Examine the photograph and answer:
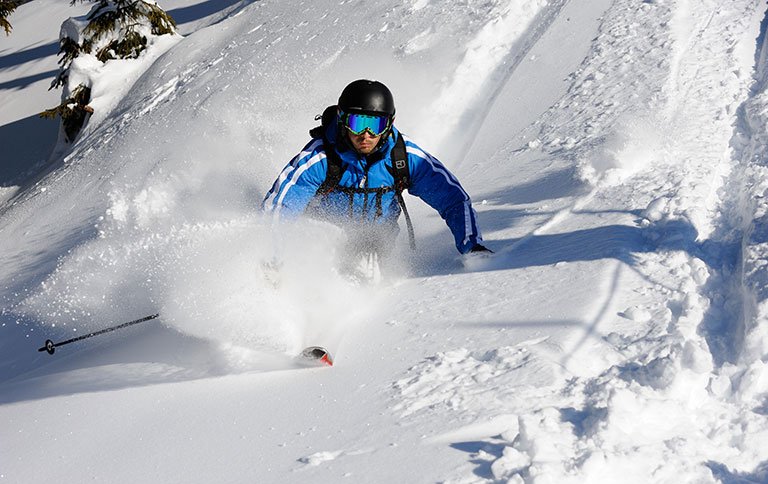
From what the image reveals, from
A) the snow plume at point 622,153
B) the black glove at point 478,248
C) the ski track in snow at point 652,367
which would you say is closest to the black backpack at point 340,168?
the black glove at point 478,248

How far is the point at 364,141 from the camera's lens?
16.7 ft

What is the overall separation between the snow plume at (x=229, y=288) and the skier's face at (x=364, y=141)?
71 cm

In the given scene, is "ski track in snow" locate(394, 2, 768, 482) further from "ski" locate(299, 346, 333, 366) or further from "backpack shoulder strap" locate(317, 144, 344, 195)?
"backpack shoulder strap" locate(317, 144, 344, 195)

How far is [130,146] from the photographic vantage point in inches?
465

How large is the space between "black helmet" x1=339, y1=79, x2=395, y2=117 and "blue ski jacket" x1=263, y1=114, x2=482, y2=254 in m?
0.28

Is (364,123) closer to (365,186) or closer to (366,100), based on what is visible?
(366,100)

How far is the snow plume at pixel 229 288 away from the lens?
4.65 m

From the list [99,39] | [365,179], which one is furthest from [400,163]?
[99,39]

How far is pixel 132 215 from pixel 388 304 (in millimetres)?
5065

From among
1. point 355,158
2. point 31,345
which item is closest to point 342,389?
point 355,158

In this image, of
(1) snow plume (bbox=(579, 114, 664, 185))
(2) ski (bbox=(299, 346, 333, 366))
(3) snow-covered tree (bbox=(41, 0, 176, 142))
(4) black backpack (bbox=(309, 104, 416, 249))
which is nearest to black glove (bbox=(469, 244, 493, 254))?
(4) black backpack (bbox=(309, 104, 416, 249))

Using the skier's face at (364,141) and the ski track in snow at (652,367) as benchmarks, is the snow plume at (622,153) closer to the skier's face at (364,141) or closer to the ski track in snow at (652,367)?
the ski track in snow at (652,367)

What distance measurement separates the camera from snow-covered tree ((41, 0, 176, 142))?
50.8ft

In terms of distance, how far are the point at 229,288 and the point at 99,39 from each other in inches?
505
